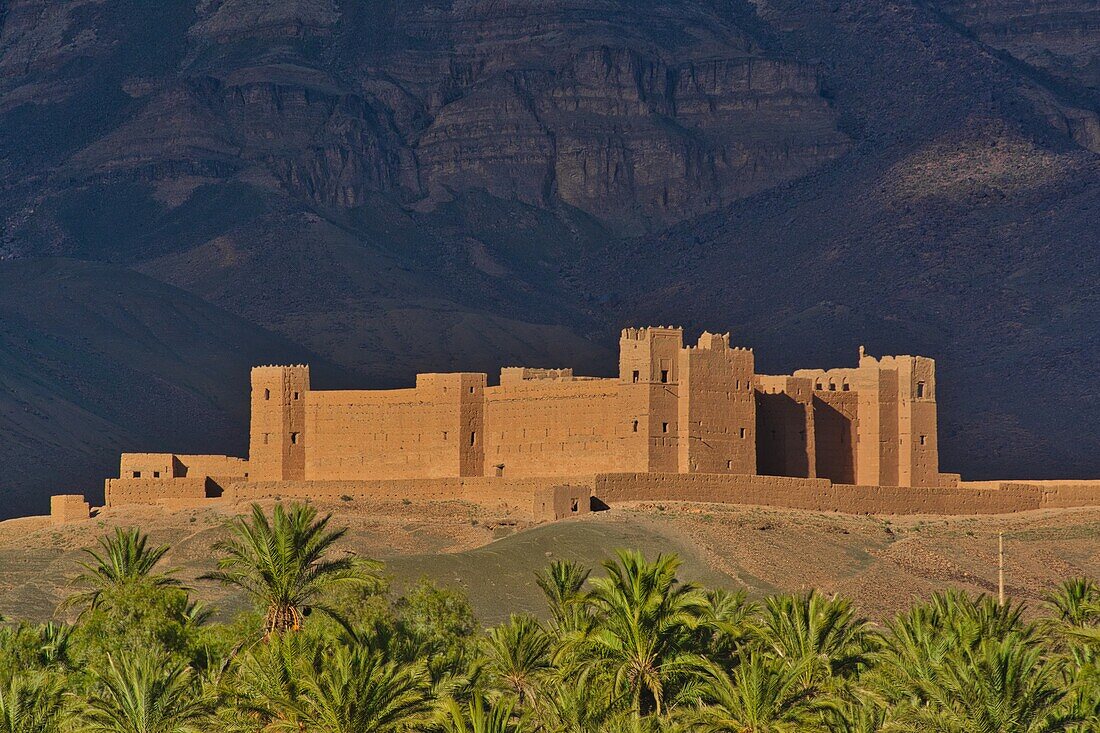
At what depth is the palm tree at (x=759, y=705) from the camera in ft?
143

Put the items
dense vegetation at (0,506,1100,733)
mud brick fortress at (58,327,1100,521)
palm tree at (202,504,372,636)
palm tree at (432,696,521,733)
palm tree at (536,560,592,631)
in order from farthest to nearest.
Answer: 1. mud brick fortress at (58,327,1100,521)
2. palm tree at (536,560,592,631)
3. palm tree at (202,504,372,636)
4. dense vegetation at (0,506,1100,733)
5. palm tree at (432,696,521,733)

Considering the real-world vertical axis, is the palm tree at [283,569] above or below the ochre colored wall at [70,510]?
below

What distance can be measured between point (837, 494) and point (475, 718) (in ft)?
166

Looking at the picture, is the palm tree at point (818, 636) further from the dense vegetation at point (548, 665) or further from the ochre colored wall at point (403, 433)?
the ochre colored wall at point (403, 433)

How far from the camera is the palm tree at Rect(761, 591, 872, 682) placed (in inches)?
1949

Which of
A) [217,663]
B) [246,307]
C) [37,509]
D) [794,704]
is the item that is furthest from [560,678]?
[246,307]

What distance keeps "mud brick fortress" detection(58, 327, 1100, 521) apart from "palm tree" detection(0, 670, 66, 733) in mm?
38429

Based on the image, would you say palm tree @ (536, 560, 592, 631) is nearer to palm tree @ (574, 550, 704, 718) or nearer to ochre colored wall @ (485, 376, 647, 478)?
palm tree @ (574, 550, 704, 718)

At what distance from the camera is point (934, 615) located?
5284 cm

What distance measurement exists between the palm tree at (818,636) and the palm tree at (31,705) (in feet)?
45.9

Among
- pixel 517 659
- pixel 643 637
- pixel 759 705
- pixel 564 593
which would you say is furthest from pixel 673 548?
pixel 759 705

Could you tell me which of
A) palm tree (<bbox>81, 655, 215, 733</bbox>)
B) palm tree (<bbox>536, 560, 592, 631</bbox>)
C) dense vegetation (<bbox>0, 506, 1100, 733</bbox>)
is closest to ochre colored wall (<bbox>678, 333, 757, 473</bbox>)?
palm tree (<bbox>536, 560, 592, 631</bbox>)

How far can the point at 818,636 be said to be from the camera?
164ft

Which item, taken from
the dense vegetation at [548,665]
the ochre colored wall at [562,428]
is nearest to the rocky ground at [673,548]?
the ochre colored wall at [562,428]
